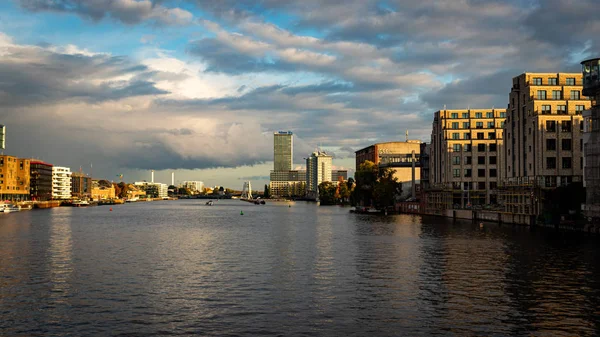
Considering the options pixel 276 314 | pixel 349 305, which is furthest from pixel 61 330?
pixel 349 305

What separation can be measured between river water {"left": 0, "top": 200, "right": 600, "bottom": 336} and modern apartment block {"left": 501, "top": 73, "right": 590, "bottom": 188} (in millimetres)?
41455

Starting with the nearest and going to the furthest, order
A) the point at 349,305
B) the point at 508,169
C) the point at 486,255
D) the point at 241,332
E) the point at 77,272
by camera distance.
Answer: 1. the point at 241,332
2. the point at 349,305
3. the point at 77,272
4. the point at 486,255
5. the point at 508,169

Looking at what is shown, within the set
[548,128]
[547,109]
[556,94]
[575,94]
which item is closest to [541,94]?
[556,94]

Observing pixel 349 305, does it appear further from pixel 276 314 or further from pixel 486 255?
pixel 486 255

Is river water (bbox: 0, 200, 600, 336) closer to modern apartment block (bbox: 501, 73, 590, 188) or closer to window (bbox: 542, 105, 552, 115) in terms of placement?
modern apartment block (bbox: 501, 73, 590, 188)

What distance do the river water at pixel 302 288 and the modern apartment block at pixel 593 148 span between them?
26.7ft

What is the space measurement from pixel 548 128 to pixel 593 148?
35.6 metres

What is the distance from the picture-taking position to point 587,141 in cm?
11456

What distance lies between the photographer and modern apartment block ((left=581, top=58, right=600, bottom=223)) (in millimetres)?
107438

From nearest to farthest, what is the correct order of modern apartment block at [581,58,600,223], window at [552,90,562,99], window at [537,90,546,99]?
modern apartment block at [581,58,600,223] → window at [552,90,562,99] → window at [537,90,546,99]

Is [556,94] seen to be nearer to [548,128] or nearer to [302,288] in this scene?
[548,128]

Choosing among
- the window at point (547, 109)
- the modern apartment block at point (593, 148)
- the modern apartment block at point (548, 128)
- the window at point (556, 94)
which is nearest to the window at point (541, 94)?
the modern apartment block at point (548, 128)

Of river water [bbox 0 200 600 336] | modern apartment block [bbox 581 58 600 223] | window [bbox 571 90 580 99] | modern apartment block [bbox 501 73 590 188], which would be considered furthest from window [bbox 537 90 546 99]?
river water [bbox 0 200 600 336]

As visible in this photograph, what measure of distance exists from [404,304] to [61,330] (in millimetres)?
27796
